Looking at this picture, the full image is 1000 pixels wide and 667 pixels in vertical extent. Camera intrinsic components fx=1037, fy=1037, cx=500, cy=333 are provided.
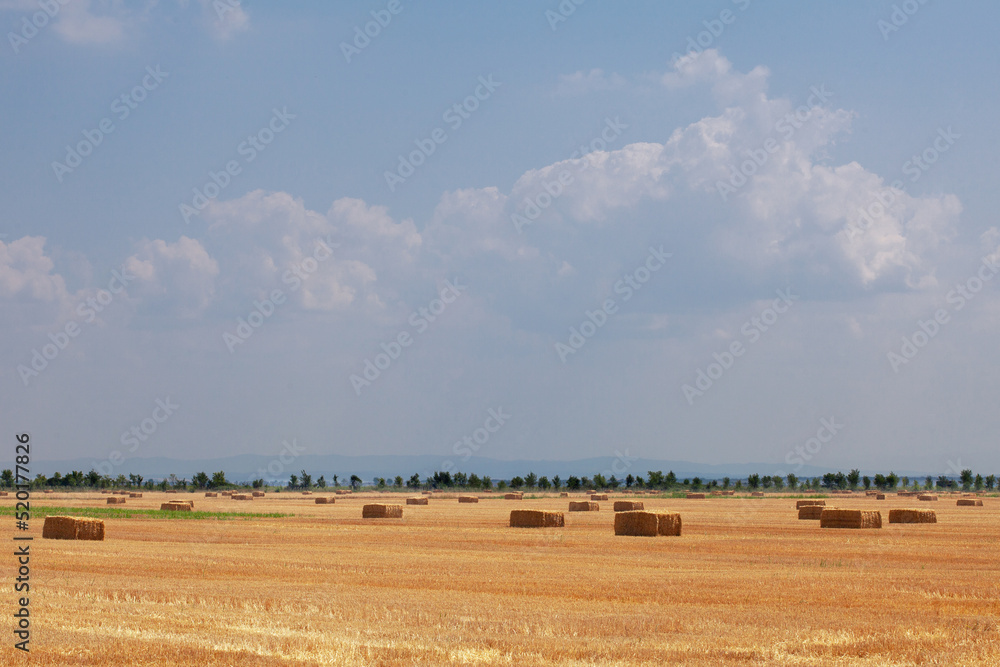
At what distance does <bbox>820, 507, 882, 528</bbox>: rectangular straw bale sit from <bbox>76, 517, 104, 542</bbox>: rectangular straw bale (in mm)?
34786

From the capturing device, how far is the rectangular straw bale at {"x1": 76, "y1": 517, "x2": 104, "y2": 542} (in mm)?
39438

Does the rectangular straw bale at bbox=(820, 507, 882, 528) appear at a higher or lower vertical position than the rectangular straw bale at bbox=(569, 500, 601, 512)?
higher

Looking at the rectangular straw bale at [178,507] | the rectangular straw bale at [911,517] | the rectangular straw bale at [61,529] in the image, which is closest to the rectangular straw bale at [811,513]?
the rectangular straw bale at [911,517]

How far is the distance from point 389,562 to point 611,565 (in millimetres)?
6569

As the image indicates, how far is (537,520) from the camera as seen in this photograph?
5253 centimetres

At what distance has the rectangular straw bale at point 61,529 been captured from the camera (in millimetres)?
39625

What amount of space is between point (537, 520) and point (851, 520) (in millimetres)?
15933

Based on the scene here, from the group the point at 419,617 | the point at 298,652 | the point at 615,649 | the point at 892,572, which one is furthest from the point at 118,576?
the point at 892,572

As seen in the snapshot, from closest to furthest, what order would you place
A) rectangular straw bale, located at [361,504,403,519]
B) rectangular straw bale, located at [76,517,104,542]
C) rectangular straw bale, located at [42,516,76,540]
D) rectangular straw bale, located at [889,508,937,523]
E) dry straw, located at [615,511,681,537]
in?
rectangular straw bale, located at [76,517,104,542], rectangular straw bale, located at [42,516,76,540], dry straw, located at [615,511,681,537], rectangular straw bale, located at [889,508,937,523], rectangular straw bale, located at [361,504,403,519]

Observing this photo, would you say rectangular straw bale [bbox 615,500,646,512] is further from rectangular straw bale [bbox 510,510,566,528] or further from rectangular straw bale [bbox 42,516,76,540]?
rectangular straw bale [bbox 42,516,76,540]

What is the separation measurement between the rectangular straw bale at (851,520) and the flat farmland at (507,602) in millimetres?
11736

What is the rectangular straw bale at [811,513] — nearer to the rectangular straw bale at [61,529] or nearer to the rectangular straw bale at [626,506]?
the rectangular straw bale at [626,506]

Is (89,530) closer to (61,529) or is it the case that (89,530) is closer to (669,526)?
(61,529)

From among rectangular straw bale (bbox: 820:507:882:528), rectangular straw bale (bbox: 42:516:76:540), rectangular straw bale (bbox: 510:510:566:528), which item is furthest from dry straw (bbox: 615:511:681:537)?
rectangular straw bale (bbox: 42:516:76:540)
